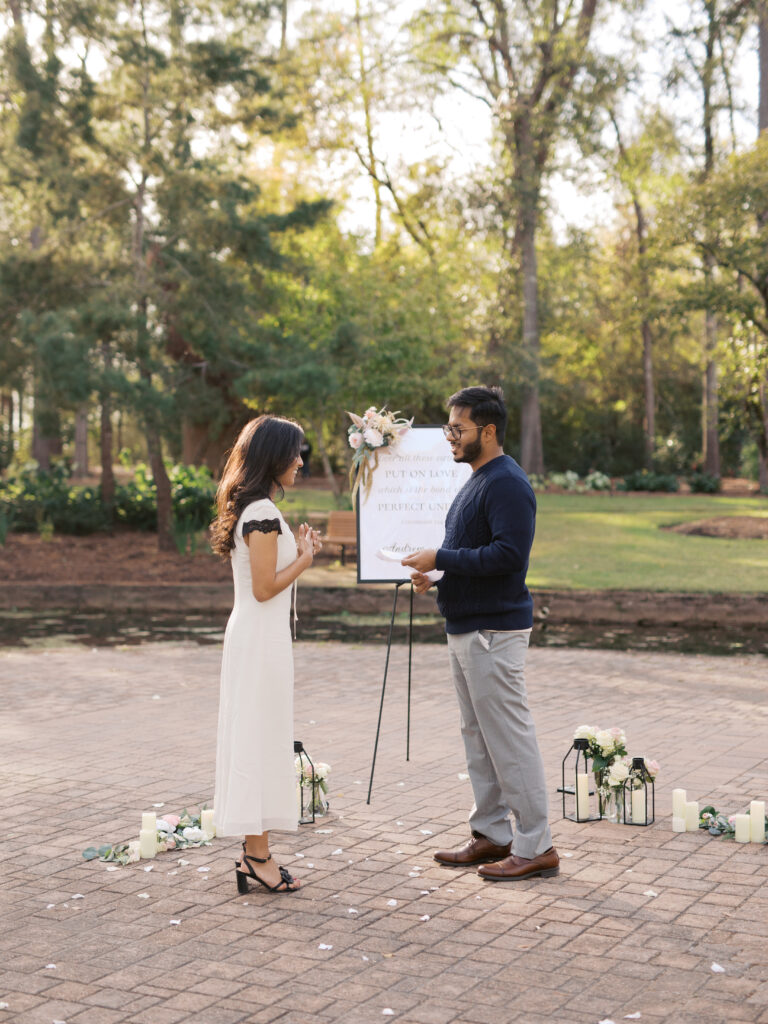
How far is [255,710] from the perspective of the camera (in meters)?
5.05

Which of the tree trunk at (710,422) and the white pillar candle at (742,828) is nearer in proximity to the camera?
the white pillar candle at (742,828)

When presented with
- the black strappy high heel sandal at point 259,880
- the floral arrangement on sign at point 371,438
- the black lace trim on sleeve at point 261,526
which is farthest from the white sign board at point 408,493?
the black strappy high heel sandal at point 259,880

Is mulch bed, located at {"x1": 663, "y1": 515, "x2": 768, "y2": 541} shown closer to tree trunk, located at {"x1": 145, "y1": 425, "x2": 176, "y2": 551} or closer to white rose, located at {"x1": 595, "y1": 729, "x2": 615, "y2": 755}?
tree trunk, located at {"x1": 145, "y1": 425, "x2": 176, "y2": 551}

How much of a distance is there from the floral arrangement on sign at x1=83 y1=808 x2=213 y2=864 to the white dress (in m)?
0.71

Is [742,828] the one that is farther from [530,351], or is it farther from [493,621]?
[530,351]

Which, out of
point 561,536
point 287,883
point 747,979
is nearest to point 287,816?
point 287,883

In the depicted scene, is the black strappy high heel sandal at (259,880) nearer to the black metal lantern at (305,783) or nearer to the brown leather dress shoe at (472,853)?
the brown leather dress shoe at (472,853)

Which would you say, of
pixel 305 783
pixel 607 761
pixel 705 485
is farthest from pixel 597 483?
pixel 305 783

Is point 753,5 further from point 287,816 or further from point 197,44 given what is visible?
point 287,816

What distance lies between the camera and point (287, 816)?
5.11m

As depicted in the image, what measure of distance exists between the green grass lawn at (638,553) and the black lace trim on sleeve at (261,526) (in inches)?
437

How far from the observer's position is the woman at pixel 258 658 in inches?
198

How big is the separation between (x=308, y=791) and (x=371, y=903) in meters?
1.42

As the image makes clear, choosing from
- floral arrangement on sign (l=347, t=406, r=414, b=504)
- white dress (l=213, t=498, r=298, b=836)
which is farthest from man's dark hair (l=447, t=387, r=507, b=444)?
floral arrangement on sign (l=347, t=406, r=414, b=504)
